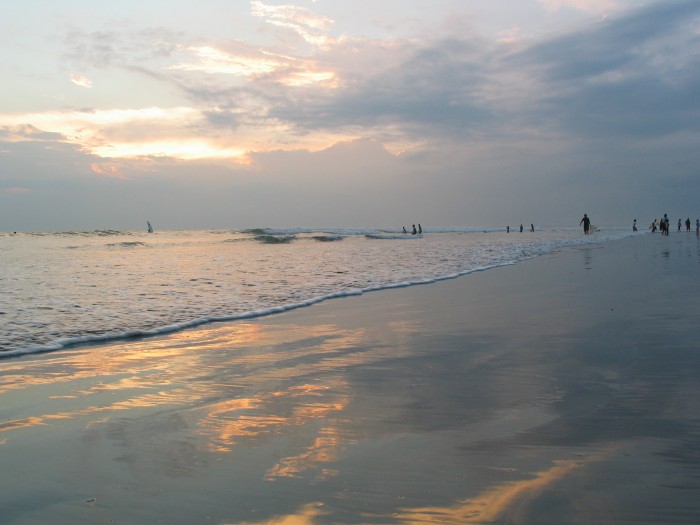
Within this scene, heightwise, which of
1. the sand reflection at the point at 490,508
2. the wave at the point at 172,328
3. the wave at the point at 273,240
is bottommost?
the sand reflection at the point at 490,508

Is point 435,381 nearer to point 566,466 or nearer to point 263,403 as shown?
point 263,403

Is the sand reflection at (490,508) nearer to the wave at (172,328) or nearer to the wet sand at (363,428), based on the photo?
the wet sand at (363,428)

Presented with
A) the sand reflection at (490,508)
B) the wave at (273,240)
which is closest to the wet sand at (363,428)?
the sand reflection at (490,508)

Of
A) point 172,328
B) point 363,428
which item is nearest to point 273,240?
point 172,328

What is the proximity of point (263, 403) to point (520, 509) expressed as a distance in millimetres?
2409

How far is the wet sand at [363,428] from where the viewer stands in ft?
8.96

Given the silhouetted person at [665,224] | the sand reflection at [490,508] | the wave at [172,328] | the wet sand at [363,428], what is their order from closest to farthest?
the sand reflection at [490,508] < the wet sand at [363,428] < the wave at [172,328] < the silhouetted person at [665,224]

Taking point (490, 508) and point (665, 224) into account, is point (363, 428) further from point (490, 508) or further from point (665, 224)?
point (665, 224)

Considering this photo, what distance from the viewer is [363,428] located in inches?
152

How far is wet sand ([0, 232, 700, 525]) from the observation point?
2730 mm

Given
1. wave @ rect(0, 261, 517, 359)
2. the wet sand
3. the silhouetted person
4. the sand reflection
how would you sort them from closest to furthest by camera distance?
the sand reflection < the wet sand < wave @ rect(0, 261, 517, 359) < the silhouetted person

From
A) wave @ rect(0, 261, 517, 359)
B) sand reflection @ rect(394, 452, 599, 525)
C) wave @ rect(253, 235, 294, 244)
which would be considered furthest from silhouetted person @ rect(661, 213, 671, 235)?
sand reflection @ rect(394, 452, 599, 525)

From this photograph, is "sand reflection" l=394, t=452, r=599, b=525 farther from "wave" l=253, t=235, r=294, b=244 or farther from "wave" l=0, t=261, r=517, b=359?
"wave" l=253, t=235, r=294, b=244

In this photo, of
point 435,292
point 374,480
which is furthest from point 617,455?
point 435,292
